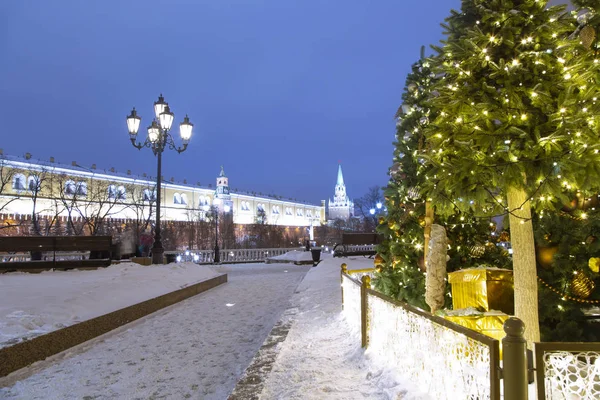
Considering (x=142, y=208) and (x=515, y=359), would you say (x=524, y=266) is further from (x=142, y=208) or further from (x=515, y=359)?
(x=142, y=208)

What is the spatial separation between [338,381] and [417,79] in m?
6.21

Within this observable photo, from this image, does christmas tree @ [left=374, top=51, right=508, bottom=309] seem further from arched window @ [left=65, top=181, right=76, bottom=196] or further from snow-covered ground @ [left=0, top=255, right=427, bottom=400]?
→ arched window @ [left=65, top=181, right=76, bottom=196]

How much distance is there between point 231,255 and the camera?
95.7 ft

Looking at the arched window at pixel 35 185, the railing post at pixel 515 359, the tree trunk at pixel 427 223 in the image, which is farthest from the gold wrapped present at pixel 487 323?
the arched window at pixel 35 185

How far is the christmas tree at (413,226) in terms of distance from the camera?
7109 millimetres

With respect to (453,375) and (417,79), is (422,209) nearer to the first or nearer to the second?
(417,79)

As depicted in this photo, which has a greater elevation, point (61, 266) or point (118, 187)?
point (118, 187)

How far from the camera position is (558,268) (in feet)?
17.3

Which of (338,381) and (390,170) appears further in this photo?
(390,170)

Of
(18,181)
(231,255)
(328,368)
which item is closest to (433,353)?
(328,368)

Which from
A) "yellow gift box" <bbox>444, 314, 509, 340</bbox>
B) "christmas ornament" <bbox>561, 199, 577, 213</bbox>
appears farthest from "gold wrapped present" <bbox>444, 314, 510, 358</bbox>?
"christmas ornament" <bbox>561, 199, 577, 213</bbox>

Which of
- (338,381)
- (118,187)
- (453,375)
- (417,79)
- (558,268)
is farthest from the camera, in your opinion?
(118,187)

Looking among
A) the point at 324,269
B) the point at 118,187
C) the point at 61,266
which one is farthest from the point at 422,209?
the point at 118,187

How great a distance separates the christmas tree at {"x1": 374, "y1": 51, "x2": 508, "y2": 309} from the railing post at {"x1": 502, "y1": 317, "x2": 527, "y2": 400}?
461 centimetres
